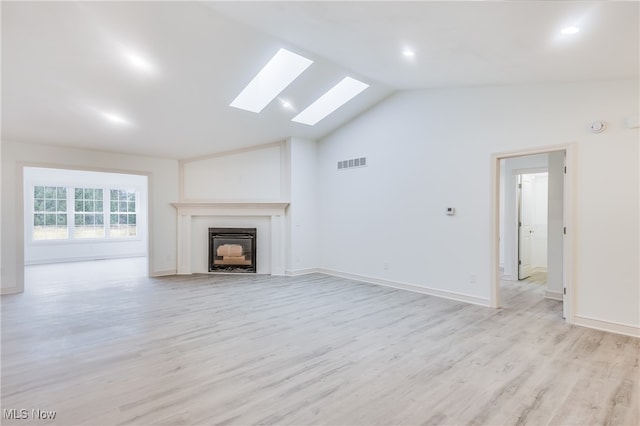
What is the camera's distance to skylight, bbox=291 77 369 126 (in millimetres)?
5335

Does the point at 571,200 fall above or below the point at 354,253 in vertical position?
above

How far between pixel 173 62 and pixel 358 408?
12.4ft

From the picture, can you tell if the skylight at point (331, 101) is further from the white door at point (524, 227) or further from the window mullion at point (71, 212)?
the window mullion at point (71, 212)

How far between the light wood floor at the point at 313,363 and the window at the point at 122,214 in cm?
560

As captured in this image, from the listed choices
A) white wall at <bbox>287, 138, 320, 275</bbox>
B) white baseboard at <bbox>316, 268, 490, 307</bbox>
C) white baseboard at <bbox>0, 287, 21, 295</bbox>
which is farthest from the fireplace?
white baseboard at <bbox>0, 287, 21, 295</bbox>

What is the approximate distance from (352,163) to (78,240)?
8.22 meters

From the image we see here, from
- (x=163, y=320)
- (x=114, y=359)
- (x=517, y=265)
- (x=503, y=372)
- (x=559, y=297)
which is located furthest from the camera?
(x=517, y=265)

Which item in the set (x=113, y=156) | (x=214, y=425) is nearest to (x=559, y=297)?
(x=214, y=425)

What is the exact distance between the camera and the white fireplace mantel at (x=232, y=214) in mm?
6727

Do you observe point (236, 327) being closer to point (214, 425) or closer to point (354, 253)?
point (214, 425)

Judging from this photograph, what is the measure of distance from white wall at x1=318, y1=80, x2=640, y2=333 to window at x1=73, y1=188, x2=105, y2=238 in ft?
23.4

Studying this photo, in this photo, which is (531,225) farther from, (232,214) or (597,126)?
(232,214)

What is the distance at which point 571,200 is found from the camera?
374 cm

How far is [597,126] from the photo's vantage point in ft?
11.7
